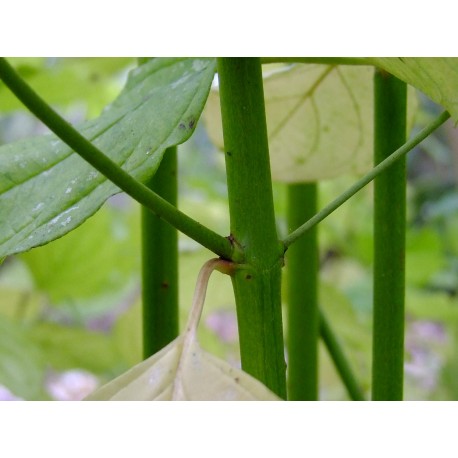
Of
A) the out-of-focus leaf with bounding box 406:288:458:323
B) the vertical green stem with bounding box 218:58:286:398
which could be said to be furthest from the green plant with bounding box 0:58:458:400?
the out-of-focus leaf with bounding box 406:288:458:323

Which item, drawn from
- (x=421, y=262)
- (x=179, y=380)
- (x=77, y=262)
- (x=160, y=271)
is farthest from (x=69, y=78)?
(x=421, y=262)

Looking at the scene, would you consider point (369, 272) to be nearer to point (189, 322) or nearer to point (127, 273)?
point (127, 273)

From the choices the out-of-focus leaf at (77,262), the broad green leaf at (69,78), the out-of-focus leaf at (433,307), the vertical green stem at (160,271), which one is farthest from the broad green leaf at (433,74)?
the out-of-focus leaf at (433,307)

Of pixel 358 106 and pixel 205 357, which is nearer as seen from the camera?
pixel 205 357

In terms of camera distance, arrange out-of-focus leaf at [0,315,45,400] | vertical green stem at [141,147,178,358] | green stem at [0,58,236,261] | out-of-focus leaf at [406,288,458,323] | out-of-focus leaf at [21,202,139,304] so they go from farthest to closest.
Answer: out-of-focus leaf at [406,288,458,323] → out-of-focus leaf at [21,202,139,304] → out-of-focus leaf at [0,315,45,400] → vertical green stem at [141,147,178,358] → green stem at [0,58,236,261]

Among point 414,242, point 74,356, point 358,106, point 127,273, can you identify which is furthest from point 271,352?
point 414,242

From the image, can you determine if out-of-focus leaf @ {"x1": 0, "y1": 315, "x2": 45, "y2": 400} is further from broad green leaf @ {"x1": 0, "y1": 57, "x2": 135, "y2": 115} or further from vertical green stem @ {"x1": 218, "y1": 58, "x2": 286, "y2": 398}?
vertical green stem @ {"x1": 218, "y1": 58, "x2": 286, "y2": 398}
